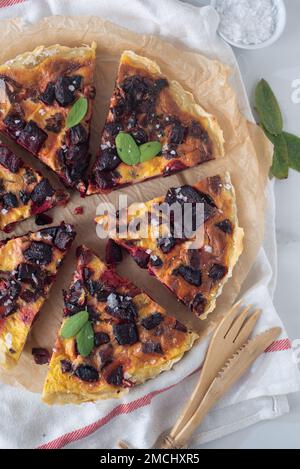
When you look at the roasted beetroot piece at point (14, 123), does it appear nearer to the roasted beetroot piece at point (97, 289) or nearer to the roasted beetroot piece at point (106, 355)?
the roasted beetroot piece at point (97, 289)

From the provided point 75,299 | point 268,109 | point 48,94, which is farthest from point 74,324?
point 268,109

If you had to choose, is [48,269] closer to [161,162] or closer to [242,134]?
[161,162]

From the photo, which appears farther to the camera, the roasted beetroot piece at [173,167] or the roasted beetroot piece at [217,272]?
the roasted beetroot piece at [173,167]

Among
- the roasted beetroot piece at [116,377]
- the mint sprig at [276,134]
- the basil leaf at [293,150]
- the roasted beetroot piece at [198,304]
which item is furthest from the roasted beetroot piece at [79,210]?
the basil leaf at [293,150]

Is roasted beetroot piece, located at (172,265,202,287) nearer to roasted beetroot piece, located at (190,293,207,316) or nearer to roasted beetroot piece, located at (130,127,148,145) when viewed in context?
roasted beetroot piece, located at (190,293,207,316)

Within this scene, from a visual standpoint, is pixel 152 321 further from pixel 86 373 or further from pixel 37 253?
pixel 37 253

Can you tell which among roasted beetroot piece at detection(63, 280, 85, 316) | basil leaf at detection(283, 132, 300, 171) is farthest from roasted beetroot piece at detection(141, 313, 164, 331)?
basil leaf at detection(283, 132, 300, 171)
